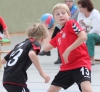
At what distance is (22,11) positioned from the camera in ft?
48.6

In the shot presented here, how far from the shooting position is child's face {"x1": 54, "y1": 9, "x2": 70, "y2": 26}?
3.92 metres

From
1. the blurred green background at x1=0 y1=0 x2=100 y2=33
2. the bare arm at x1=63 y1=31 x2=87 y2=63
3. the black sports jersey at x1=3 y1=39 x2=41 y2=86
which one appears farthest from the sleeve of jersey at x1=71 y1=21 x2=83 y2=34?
the blurred green background at x1=0 y1=0 x2=100 y2=33

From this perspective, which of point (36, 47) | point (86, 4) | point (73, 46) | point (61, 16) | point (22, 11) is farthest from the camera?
point (22, 11)

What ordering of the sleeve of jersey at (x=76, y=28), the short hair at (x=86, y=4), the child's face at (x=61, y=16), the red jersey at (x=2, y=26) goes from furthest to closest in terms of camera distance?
1. the red jersey at (x=2, y=26)
2. the short hair at (x=86, y=4)
3. the child's face at (x=61, y=16)
4. the sleeve of jersey at (x=76, y=28)

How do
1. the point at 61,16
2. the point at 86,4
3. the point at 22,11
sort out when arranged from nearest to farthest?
the point at 61,16 < the point at 86,4 < the point at 22,11

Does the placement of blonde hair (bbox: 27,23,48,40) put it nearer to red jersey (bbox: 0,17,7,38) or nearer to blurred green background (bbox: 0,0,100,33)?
red jersey (bbox: 0,17,7,38)

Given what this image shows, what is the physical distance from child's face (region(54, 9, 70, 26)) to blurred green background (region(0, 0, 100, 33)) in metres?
10.8

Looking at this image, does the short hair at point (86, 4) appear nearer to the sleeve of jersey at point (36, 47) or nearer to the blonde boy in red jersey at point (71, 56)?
the blonde boy in red jersey at point (71, 56)

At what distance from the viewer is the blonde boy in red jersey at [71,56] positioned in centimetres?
370

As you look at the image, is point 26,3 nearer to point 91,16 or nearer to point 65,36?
point 91,16

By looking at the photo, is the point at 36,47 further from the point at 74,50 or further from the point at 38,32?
the point at 74,50

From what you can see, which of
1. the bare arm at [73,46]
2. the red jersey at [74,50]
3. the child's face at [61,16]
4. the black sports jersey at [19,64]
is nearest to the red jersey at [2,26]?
the child's face at [61,16]

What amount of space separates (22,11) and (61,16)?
11.0 meters

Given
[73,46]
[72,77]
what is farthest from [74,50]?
[72,77]
